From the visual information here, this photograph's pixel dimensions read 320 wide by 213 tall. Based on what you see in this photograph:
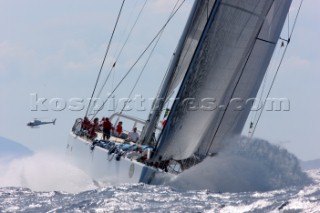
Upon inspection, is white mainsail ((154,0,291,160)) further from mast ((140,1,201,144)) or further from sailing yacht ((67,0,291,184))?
mast ((140,1,201,144))

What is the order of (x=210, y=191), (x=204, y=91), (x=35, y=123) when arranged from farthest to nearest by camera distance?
(x=35, y=123) < (x=204, y=91) < (x=210, y=191)

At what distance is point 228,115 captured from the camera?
20516 millimetres

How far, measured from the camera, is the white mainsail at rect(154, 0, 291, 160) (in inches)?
730

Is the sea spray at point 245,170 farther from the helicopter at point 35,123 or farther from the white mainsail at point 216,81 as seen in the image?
the helicopter at point 35,123

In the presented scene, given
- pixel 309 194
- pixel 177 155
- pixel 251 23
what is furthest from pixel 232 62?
pixel 309 194

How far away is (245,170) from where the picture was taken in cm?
1905

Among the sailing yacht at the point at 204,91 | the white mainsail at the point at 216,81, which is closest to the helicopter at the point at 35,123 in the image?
the sailing yacht at the point at 204,91

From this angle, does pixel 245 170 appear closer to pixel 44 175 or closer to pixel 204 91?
pixel 204 91

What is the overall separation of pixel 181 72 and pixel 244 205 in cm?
798

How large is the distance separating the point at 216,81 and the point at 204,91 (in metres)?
0.40

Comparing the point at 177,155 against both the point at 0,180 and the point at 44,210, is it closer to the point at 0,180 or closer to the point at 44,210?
the point at 44,210

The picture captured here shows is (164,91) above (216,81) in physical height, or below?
below

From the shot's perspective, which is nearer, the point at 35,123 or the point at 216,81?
the point at 216,81

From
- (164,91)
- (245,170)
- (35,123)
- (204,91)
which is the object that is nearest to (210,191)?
(245,170)
